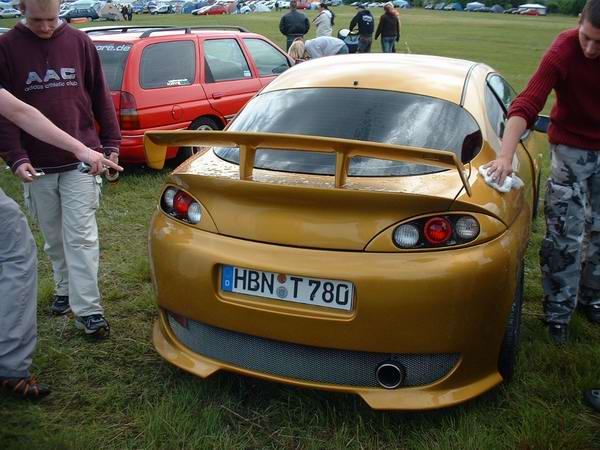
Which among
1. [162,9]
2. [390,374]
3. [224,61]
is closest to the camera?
[390,374]

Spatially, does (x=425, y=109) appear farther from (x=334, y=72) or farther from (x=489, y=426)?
(x=489, y=426)

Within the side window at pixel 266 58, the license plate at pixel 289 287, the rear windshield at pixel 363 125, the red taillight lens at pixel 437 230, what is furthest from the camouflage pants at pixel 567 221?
the side window at pixel 266 58

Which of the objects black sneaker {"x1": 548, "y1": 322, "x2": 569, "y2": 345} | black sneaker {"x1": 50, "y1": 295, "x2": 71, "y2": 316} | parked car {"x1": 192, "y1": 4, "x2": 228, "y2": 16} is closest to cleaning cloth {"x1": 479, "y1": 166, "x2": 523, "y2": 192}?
black sneaker {"x1": 548, "y1": 322, "x2": 569, "y2": 345}

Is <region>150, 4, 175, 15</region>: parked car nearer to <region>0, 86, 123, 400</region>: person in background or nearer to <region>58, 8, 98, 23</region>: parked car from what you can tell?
<region>58, 8, 98, 23</region>: parked car

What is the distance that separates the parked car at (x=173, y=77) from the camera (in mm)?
6340

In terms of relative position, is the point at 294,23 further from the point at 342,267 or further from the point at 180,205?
the point at 342,267

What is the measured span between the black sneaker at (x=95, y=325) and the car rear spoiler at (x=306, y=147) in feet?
3.49

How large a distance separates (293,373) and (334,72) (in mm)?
1697

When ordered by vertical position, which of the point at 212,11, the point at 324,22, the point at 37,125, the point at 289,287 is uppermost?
the point at 37,125

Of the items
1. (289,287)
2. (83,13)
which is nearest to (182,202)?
(289,287)

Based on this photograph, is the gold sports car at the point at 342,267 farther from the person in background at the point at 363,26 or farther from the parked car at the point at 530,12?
the parked car at the point at 530,12

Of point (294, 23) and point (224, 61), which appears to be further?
point (294, 23)

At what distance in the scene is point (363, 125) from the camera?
2984 mm

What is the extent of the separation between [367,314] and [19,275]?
1482 mm
